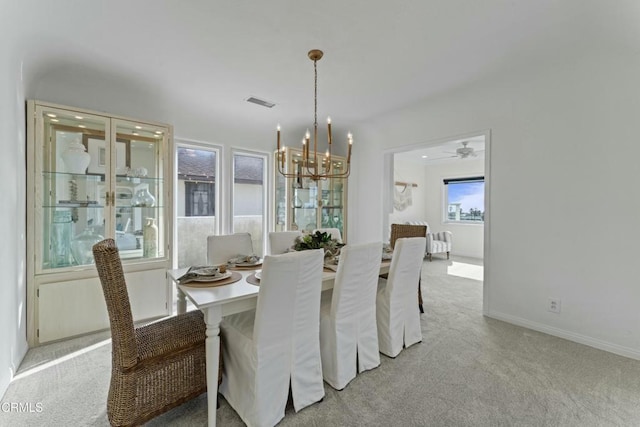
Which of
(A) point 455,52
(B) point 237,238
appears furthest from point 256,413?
(A) point 455,52

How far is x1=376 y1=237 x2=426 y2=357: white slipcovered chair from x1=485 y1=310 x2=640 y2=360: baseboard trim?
1.24m

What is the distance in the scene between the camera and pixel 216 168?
150 inches

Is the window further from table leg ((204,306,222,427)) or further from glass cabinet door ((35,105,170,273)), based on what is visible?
table leg ((204,306,222,427))

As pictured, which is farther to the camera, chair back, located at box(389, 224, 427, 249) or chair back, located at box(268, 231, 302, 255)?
chair back, located at box(389, 224, 427, 249)

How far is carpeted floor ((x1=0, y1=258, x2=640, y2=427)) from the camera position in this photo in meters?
1.59

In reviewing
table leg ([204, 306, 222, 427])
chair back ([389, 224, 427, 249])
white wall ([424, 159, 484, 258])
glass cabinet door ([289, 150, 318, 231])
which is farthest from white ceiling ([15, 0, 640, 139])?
white wall ([424, 159, 484, 258])

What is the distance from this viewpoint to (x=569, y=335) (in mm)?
2562

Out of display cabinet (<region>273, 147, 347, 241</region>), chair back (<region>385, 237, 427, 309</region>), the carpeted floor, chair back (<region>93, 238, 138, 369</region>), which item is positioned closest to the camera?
chair back (<region>93, 238, 138, 369</region>)

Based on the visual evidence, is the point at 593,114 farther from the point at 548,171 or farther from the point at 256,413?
the point at 256,413

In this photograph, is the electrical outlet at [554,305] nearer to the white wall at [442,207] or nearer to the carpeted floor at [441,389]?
the carpeted floor at [441,389]

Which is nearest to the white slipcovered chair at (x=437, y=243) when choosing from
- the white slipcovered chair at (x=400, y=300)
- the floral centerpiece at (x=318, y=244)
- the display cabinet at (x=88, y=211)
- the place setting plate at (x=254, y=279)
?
the white slipcovered chair at (x=400, y=300)

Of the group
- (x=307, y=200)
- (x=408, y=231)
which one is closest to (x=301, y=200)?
(x=307, y=200)

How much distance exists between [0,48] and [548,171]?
431cm

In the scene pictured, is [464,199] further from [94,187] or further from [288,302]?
[94,187]
